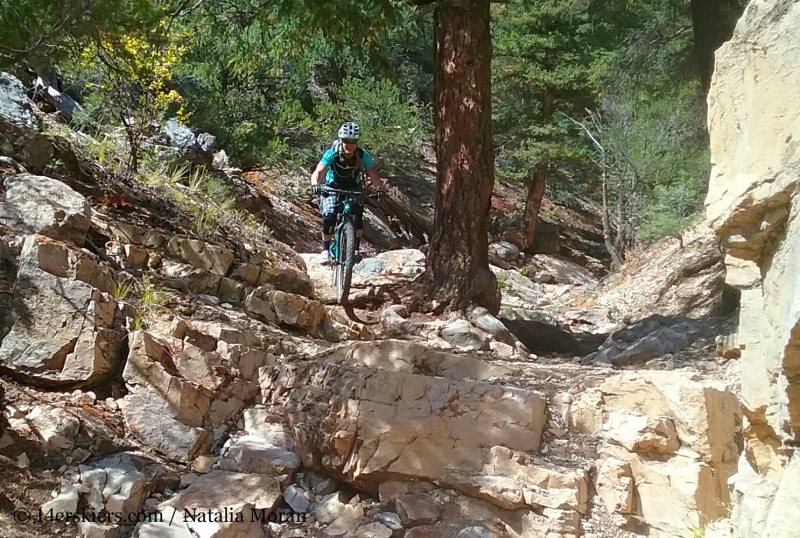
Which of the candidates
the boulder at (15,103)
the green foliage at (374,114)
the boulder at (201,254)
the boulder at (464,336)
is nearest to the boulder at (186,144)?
the boulder at (15,103)

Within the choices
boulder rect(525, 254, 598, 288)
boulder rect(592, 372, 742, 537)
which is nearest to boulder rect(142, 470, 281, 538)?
boulder rect(592, 372, 742, 537)

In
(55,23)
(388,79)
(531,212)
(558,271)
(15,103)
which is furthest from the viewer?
(531,212)

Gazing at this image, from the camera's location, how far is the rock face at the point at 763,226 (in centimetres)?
177

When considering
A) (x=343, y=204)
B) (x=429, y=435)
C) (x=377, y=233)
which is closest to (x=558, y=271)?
(x=377, y=233)

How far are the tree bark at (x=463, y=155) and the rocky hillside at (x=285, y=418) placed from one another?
0.86 meters

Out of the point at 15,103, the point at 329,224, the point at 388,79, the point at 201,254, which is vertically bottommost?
the point at 201,254

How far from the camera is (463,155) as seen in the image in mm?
5914

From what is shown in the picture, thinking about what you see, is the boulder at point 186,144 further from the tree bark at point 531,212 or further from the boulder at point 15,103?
the tree bark at point 531,212

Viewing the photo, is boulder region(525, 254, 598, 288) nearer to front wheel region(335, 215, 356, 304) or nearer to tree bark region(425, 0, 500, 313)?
tree bark region(425, 0, 500, 313)

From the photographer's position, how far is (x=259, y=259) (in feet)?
22.3

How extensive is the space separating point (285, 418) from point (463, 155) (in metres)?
3.23

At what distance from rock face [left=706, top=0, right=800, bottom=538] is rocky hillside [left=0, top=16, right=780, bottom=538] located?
5 cm

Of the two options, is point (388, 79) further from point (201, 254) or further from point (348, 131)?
point (201, 254)

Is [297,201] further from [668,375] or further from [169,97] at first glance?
[668,375]
